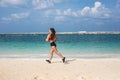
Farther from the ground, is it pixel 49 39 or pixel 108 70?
pixel 49 39

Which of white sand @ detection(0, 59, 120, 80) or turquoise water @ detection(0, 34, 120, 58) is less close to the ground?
white sand @ detection(0, 59, 120, 80)

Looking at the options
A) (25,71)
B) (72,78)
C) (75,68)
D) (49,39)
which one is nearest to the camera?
(72,78)

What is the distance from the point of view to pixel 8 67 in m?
11.0

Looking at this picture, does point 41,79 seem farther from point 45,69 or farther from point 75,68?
point 75,68

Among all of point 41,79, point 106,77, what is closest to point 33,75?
point 41,79

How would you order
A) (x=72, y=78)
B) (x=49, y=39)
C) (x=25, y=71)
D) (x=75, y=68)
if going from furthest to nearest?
(x=49, y=39) → (x=75, y=68) → (x=25, y=71) → (x=72, y=78)

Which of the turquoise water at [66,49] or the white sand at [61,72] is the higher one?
the white sand at [61,72]

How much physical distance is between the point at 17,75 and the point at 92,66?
350 centimetres

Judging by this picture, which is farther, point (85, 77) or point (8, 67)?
point (8, 67)

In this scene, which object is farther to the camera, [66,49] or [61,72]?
[66,49]

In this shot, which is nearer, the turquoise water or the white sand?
the white sand

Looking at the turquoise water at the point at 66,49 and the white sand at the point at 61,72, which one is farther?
the turquoise water at the point at 66,49

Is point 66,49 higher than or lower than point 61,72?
lower

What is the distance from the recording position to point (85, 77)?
31.0ft
